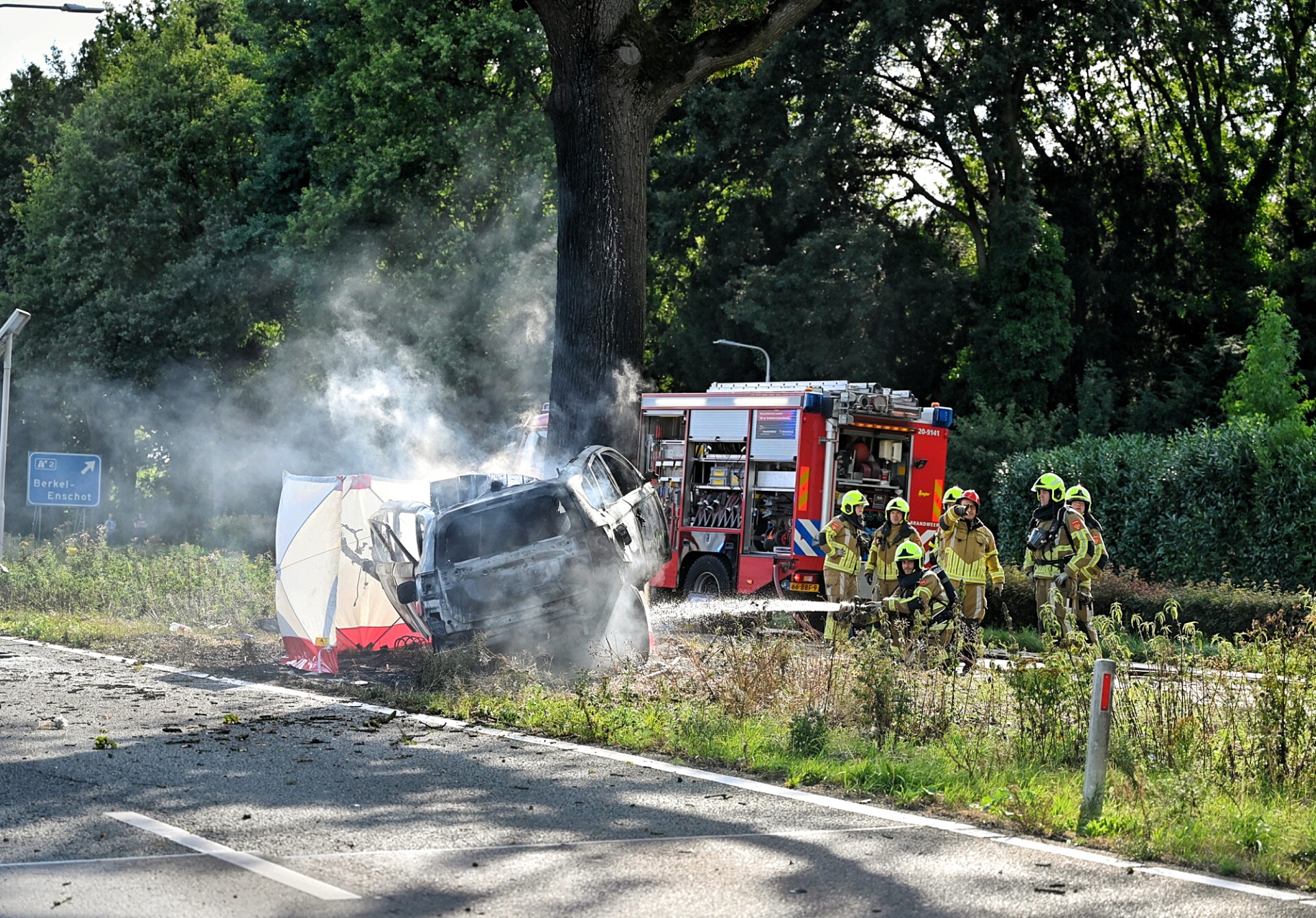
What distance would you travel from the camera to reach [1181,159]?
1491 inches

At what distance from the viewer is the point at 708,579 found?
19.7m

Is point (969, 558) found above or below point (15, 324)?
below

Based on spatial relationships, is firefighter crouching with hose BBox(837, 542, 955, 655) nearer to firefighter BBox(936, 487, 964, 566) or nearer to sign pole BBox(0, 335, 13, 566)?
firefighter BBox(936, 487, 964, 566)

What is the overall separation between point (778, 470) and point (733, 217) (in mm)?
15634

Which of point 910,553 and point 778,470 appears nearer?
point 910,553

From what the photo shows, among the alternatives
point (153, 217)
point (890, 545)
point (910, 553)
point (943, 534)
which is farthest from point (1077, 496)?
point (153, 217)

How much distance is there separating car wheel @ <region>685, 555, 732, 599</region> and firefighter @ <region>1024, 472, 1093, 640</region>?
16.2 feet

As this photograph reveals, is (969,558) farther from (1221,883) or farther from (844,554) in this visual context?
(1221,883)

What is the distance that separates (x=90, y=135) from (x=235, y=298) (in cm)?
641

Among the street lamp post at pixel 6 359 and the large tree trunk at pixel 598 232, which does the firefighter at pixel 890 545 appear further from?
the street lamp post at pixel 6 359

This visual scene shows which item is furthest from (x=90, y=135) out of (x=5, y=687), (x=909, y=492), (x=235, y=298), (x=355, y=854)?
(x=355, y=854)

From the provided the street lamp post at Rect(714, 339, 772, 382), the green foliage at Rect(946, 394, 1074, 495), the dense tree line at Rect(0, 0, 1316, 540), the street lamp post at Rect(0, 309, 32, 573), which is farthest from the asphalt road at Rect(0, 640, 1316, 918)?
the green foliage at Rect(946, 394, 1074, 495)

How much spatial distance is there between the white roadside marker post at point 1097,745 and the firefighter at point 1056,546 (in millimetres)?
7563

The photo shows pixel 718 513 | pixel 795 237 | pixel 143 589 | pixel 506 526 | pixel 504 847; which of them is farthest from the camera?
pixel 795 237
